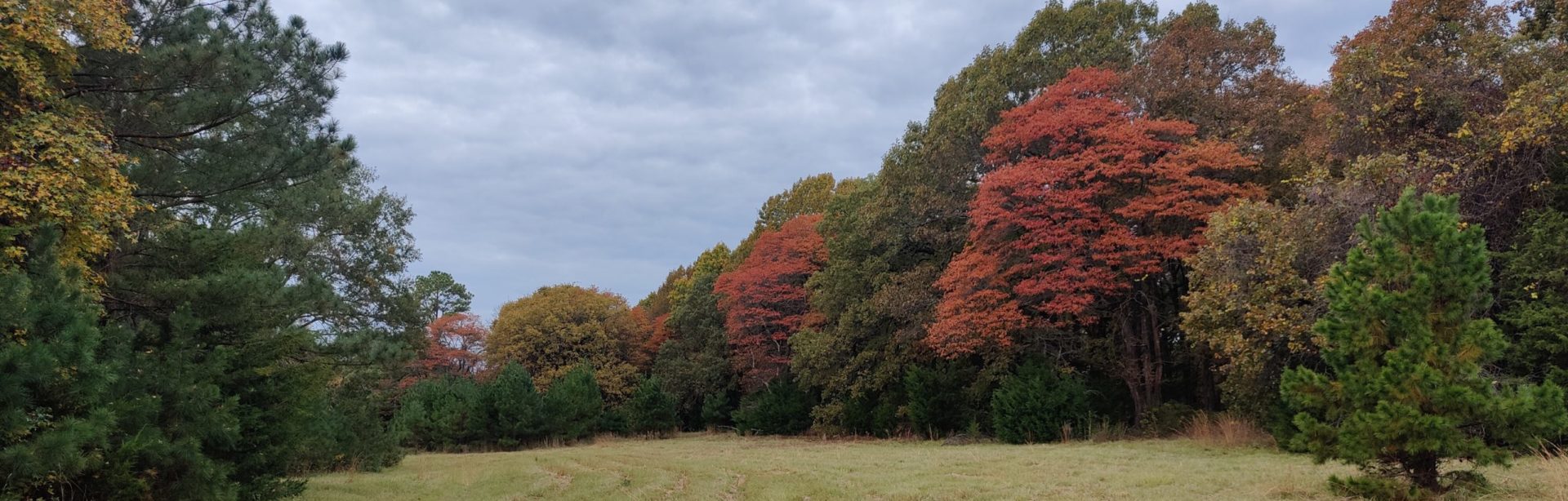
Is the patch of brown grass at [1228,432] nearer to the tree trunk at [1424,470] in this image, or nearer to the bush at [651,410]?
the tree trunk at [1424,470]

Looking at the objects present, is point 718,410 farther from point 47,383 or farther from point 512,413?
point 47,383

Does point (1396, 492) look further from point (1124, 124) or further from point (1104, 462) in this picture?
point (1124, 124)

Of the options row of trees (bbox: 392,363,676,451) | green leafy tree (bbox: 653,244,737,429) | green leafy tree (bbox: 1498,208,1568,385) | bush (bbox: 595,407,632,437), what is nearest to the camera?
green leafy tree (bbox: 1498,208,1568,385)

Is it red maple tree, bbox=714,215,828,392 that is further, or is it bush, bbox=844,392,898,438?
red maple tree, bbox=714,215,828,392

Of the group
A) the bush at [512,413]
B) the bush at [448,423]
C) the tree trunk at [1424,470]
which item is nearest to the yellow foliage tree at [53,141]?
→ the tree trunk at [1424,470]

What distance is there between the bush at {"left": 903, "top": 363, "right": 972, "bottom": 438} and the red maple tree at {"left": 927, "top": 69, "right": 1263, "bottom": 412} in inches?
146

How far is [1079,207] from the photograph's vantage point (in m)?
16.8

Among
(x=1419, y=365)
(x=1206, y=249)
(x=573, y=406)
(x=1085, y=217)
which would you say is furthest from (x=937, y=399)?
(x=1419, y=365)

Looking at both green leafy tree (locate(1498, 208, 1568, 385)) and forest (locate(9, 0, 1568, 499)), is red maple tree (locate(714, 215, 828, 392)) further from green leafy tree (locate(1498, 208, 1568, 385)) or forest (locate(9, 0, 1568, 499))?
green leafy tree (locate(1498, 208, 1568, 385))

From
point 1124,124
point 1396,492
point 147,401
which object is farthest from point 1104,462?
point 147,401

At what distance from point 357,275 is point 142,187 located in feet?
44.2

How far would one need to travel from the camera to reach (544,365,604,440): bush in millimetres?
30984

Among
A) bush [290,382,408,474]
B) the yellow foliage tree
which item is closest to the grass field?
bush [290,382,408,474]

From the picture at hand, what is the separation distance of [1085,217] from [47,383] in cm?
1627
